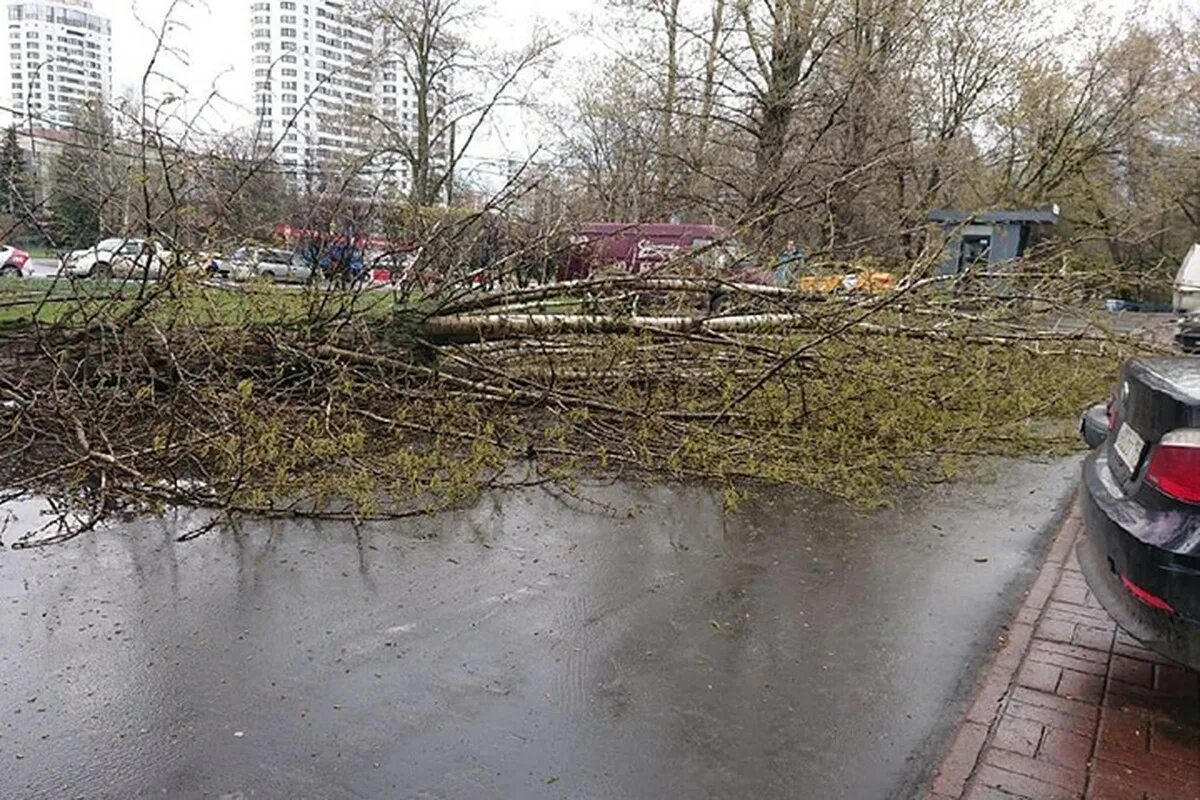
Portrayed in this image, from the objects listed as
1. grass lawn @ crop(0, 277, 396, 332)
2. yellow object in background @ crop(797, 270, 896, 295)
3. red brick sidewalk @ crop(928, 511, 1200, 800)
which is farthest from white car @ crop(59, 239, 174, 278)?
red brick sidewalk @ crop(928, 511, 1200, 800)

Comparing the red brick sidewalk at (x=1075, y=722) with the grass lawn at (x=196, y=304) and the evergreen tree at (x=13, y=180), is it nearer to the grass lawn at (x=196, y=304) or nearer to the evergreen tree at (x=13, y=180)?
the grass lawn at (x=196, y=304)

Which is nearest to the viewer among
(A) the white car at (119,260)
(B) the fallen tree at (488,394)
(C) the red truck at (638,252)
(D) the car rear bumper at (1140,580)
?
(D) the car rear bumper at (1140,580)

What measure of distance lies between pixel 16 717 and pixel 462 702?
1.42 metres

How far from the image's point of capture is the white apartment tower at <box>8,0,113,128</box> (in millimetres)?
6910

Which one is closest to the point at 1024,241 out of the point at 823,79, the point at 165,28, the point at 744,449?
the point at 823,79

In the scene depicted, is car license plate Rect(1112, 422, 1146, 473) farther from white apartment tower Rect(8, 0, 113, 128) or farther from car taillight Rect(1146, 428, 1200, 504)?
white apartment tower Rect(8, 0, 113, 128)

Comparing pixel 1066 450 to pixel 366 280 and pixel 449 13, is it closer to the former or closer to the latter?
pixel 366 280

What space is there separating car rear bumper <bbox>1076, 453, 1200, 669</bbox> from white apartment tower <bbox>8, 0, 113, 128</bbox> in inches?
276

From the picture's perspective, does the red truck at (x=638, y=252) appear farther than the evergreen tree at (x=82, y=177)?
Yes

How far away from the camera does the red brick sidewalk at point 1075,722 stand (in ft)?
8.30

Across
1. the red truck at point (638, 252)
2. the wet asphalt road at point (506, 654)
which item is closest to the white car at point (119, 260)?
the wet asphalt road at point (506, 654)

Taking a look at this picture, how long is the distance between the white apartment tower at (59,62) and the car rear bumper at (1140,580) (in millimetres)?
7010

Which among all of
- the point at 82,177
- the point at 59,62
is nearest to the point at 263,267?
the point at 82,177

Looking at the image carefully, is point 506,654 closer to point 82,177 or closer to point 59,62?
point 82,177
